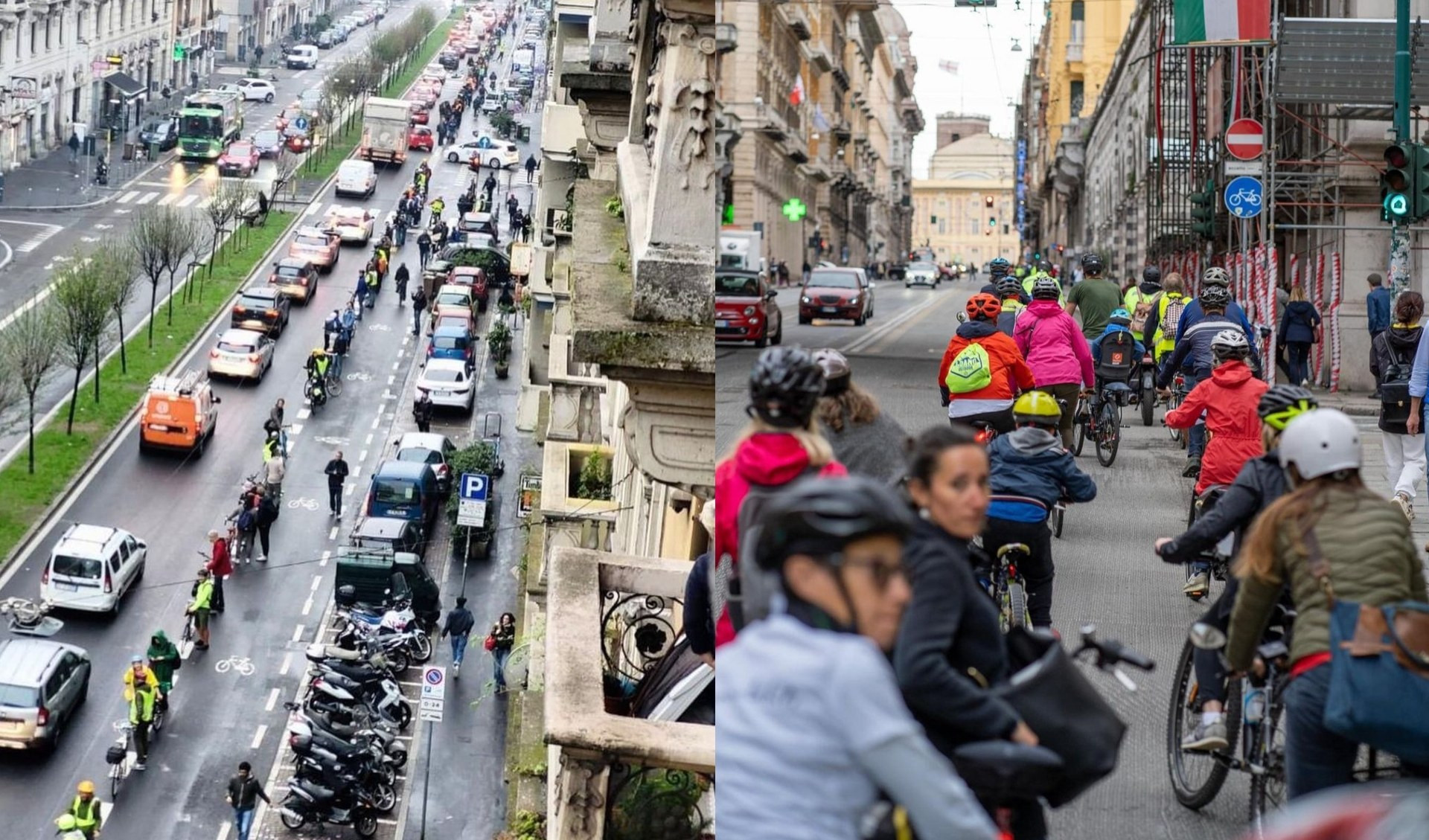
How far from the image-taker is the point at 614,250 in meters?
8.88

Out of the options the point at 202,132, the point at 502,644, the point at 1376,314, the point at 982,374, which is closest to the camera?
the point at 982,374

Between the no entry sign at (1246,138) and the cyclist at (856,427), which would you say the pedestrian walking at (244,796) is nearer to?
the no entry sign at (1246,138)

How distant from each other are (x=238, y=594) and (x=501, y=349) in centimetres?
2789

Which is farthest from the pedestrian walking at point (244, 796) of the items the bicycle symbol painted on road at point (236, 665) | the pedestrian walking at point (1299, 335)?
the pedestrian walking at point (1299, 335)

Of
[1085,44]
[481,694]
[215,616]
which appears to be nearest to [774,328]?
[481,694]

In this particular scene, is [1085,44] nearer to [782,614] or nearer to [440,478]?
[440,478]

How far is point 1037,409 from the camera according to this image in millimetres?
4637

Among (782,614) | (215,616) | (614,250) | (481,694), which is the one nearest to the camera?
(782,614)

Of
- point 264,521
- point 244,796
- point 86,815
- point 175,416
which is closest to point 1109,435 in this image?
point 244,796

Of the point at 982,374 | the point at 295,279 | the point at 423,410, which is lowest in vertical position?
the point at 423,410

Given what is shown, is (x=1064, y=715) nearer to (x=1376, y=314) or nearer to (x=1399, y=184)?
(x=1376, y=314)

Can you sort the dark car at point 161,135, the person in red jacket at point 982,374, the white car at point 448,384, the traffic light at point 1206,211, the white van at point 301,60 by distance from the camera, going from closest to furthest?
the person in red jacket at point 982,374 < the traffic light at point 1206,211 < the white car at point 448,384 < the dark car at point 161,135 < the white van at point 301,60

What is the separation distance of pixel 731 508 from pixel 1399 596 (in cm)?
137

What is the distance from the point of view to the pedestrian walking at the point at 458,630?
5266 cm
